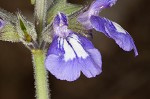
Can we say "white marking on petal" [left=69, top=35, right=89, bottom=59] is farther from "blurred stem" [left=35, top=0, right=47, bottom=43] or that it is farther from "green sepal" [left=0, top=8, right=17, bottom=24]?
"green sepal" [left=0, top=8, right=17, bottom=24]

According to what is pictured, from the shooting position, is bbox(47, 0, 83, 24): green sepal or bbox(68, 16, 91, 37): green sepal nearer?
bbox(68, 16, 91, 37): green sepal

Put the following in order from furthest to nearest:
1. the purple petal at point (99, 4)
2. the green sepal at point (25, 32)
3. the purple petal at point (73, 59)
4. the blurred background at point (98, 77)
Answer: the blurred background at point (98, 77), the purple petal at point (99, 4), the green sepal at point (25, 32), the purple petal at point (73, 59)

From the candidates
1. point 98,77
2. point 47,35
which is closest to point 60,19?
point 47,35

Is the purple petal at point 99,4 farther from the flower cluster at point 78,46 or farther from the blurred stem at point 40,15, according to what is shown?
the blurred stem at point 40,15

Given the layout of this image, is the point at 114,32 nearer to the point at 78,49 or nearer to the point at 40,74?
the point at 78,49

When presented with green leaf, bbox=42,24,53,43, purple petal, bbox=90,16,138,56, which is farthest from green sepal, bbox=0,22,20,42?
purple petal, bbox=90,16,138,56

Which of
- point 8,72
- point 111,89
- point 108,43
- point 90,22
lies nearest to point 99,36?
point 108,43

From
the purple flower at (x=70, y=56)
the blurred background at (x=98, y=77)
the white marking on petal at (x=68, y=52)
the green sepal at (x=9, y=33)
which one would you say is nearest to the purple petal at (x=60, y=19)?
the purple flower at (x=70, y=56)

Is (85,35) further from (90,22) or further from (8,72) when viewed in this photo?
(8,72)
